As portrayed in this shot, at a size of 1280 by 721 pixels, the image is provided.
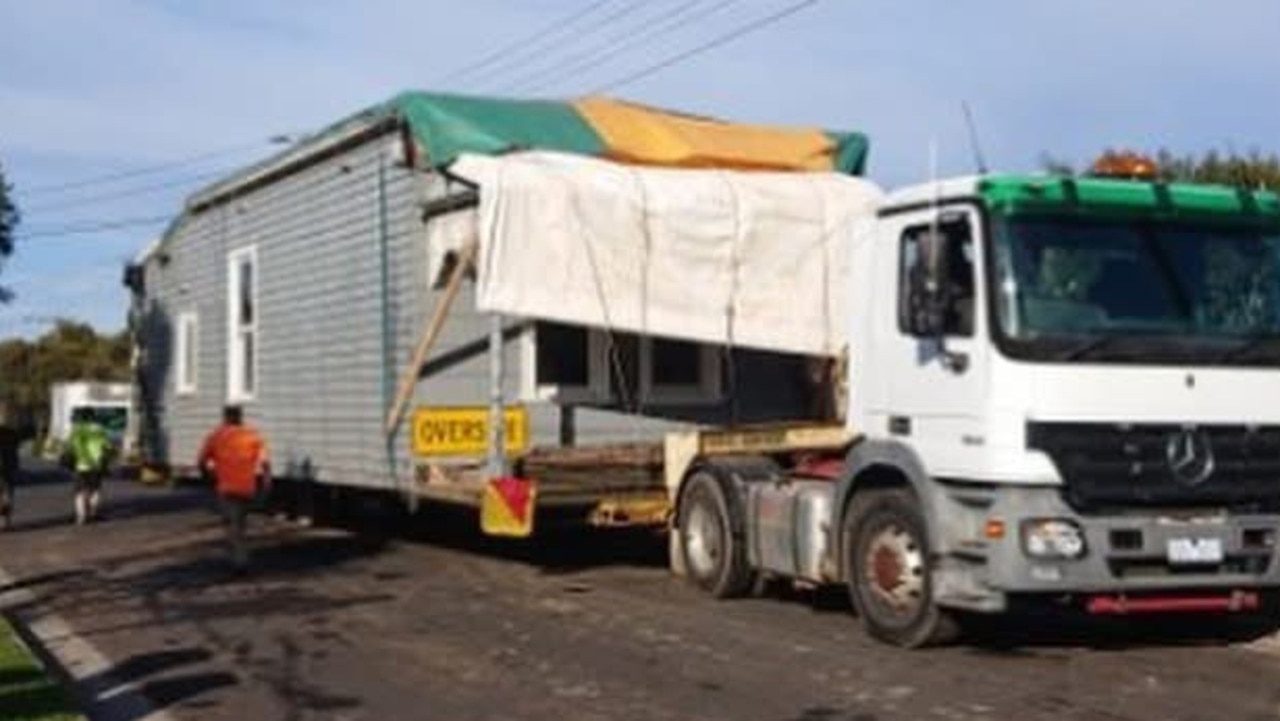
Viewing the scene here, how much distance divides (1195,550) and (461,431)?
22.7ft

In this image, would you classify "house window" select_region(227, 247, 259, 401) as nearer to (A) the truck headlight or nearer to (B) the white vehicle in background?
(A) the truck headlight

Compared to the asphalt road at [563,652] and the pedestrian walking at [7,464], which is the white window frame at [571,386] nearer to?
the asphalt road at [563,652]

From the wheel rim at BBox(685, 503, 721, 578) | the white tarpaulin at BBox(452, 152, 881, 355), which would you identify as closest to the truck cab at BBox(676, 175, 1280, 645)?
the wheel rim at BBox(685, 503, 721, 578)

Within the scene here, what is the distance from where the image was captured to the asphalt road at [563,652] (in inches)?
424

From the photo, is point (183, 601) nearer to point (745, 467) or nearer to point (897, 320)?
point (745, 467)

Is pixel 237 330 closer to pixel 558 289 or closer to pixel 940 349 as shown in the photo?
pixel 558 289

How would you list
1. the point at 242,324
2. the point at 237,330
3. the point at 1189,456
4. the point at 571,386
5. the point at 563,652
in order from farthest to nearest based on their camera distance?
the point at 237,330 → the point at 242,324 → the point at 571,386 → the point at 563,652 → the point at 1189,456

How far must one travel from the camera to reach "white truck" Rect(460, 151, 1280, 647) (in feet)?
38.9

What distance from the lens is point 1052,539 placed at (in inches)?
464

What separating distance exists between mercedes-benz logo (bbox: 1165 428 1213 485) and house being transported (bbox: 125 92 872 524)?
490cm

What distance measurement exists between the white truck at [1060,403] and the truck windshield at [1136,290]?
0.01 meters

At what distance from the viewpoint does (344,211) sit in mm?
19406

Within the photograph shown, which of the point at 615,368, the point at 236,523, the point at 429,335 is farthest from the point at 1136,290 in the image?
the point at 236,523

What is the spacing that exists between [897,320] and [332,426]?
27.3 feet
